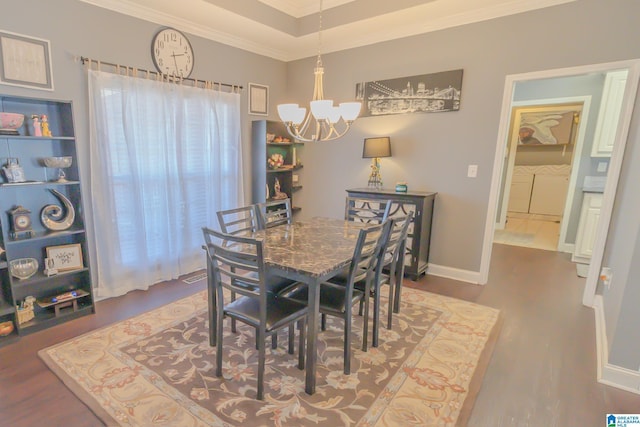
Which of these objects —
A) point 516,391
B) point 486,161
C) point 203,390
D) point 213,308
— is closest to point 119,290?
→ point 213,308

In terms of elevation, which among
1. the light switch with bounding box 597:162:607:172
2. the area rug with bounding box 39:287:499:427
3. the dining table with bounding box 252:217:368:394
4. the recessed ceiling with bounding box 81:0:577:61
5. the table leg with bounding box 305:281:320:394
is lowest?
the area rug with bounding box 39:287:499:427

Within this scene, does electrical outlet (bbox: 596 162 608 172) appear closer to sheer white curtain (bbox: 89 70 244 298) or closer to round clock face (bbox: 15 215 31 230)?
sheer white curtain (bbox: 89 70 244 298)

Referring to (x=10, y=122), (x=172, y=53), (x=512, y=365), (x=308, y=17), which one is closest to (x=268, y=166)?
(x=172, y=53)

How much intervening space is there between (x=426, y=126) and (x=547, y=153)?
503 cm

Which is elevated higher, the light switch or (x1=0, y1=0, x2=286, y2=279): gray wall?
(x1=0, y1=0, x2=286, y2=279): gray wall

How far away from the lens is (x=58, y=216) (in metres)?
2.62

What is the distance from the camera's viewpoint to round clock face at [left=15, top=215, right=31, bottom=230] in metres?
2.36

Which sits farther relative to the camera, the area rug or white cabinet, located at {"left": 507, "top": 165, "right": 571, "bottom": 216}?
white cabinet, located at {"left": 507, "top": 165, "right": 571, "bottom": 216}

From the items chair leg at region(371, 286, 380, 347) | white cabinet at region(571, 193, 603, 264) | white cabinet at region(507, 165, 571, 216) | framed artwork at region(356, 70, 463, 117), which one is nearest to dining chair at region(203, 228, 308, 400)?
chair leg at region(371, 286, 380, 347)

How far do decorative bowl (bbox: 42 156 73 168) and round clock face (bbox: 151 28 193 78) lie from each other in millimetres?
1248

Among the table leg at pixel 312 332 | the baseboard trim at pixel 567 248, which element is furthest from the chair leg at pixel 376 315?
the baseboard trim at pixel 567 248

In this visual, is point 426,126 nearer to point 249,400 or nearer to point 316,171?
point 316,171

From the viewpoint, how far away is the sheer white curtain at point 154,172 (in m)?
2.86

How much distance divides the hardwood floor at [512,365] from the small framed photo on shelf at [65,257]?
45cm
